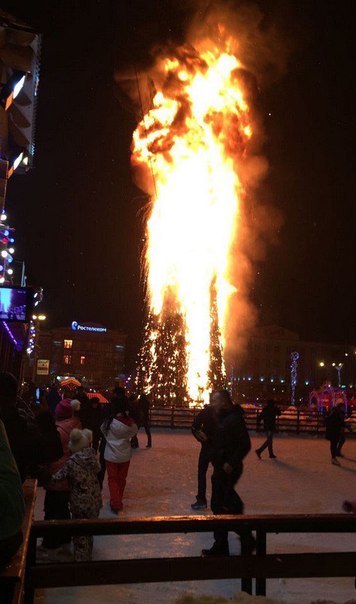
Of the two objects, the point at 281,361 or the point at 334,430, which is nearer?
the point at 334,430

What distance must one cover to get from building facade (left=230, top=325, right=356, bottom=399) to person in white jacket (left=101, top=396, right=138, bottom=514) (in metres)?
99.1

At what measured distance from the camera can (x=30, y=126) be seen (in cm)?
1700

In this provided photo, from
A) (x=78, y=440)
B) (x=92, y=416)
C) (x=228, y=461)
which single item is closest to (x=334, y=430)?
(x=92, y=416)

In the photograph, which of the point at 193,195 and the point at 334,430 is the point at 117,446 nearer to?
the point at 334,430

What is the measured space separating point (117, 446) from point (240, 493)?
280cm

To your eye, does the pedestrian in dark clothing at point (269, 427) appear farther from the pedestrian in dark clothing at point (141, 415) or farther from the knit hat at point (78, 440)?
the knit hat at point (78, 440)

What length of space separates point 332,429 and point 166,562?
11.6 m

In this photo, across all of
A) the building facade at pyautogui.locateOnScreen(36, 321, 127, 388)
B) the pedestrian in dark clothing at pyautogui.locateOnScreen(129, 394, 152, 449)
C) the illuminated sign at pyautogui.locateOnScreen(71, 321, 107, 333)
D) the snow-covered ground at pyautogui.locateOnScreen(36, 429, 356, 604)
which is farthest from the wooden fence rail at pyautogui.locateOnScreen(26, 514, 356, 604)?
the illuminated sign at pyautogui.locateOnScreen(71, 321, 107, 333)

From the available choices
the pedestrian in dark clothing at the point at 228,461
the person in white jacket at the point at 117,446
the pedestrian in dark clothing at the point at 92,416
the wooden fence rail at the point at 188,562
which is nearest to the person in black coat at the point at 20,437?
the wooden fence rail at the point at 188,562

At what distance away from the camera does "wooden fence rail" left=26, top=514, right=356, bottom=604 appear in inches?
150

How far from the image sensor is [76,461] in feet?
19.2

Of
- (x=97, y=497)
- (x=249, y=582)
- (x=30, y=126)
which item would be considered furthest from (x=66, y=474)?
(x=30, y=126)

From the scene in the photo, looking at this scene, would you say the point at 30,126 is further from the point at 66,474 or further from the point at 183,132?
the point at 66,474

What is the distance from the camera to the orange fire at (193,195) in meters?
25.7
